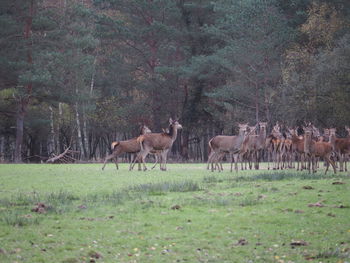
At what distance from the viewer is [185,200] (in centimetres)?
1173

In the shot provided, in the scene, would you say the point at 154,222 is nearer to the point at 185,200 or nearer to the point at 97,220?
the point at 97,220

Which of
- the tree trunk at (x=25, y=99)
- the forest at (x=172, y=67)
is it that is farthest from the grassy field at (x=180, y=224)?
the tree trunk at (x=25, y=99)

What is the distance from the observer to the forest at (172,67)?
122 ft

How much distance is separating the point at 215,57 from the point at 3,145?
21.7 meters

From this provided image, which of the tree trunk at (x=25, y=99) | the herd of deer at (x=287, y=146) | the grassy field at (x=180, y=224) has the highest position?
the tree trunk at (x=25, y=99)

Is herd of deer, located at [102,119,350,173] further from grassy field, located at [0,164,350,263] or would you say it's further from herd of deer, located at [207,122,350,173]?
grassy field, located at [0,164,350,263]

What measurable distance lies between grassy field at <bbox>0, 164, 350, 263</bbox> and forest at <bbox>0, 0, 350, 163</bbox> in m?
23.6

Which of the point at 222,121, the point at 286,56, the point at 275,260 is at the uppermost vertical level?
the point at 286,56

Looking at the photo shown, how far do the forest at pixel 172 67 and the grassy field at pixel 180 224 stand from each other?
23.6 meters

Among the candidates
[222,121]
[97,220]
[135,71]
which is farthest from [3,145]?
[97,220]

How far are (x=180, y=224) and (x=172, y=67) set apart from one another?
34.0 meters

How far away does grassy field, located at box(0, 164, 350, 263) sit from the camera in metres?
7.42

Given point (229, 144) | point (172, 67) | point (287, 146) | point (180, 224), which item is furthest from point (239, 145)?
point (172, 67)

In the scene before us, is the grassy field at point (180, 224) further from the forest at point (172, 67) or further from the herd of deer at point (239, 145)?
the forest at point (172, 67)
